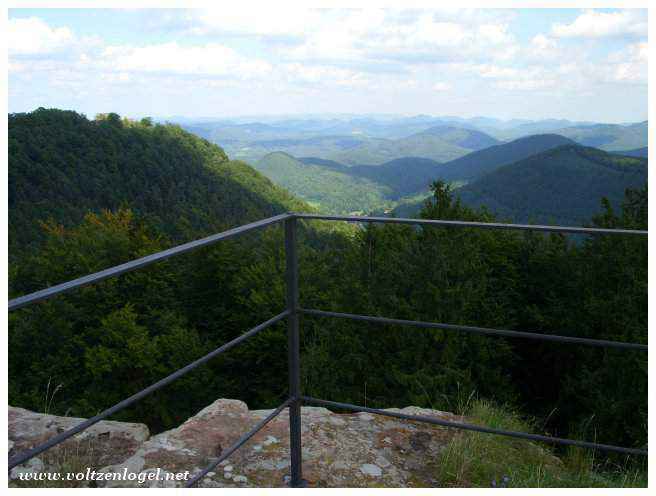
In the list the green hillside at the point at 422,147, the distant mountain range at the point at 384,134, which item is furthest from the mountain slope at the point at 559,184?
the green hillside at the point at 422,147

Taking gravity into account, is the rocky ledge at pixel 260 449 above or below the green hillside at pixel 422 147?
below

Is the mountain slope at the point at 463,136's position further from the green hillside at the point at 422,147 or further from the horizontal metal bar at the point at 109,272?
the horizontal metal bar at the point at 109,272

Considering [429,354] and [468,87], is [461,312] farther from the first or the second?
[468,87]

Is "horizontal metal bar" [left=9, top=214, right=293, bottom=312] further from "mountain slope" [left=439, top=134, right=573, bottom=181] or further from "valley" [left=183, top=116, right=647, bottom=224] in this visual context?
"mountain slope" [left=439, top=134, right=573, bottom=181]

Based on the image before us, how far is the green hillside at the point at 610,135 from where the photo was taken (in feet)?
301

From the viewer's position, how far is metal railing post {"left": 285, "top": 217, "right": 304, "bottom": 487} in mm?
1942

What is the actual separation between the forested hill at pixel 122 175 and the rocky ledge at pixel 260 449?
39.7 m

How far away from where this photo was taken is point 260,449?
261 centimetres

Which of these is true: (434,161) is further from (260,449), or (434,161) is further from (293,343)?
(293,343)

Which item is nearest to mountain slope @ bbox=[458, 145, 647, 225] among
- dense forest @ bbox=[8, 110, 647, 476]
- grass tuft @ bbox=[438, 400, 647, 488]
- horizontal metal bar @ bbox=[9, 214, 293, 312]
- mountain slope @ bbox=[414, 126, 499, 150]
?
dense forest @ bbox=[8, 110, 647, 476]

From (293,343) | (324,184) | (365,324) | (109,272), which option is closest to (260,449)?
(293,343)

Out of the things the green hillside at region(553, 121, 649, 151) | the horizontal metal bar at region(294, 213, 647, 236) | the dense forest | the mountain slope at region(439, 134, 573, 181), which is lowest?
the dense forest

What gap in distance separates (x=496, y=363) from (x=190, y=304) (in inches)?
359

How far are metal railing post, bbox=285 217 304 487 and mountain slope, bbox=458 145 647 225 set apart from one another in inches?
1652
